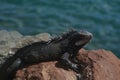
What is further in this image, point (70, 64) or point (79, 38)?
point (79, 38)

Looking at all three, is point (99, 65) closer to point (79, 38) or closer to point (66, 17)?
point (79, 38)

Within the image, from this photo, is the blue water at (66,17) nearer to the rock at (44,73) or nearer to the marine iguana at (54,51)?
the marine iguana at (54,51)

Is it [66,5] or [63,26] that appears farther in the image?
[66,5]

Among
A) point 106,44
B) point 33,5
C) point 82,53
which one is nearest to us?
point 82,53

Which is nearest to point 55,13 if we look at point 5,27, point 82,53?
point 5,27

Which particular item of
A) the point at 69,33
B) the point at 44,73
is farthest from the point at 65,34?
the point at 44,73

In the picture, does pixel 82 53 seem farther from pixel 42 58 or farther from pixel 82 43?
pixel 42 58

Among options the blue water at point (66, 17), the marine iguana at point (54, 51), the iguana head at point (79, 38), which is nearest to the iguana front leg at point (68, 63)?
the marine iguana at point (54, 51)
